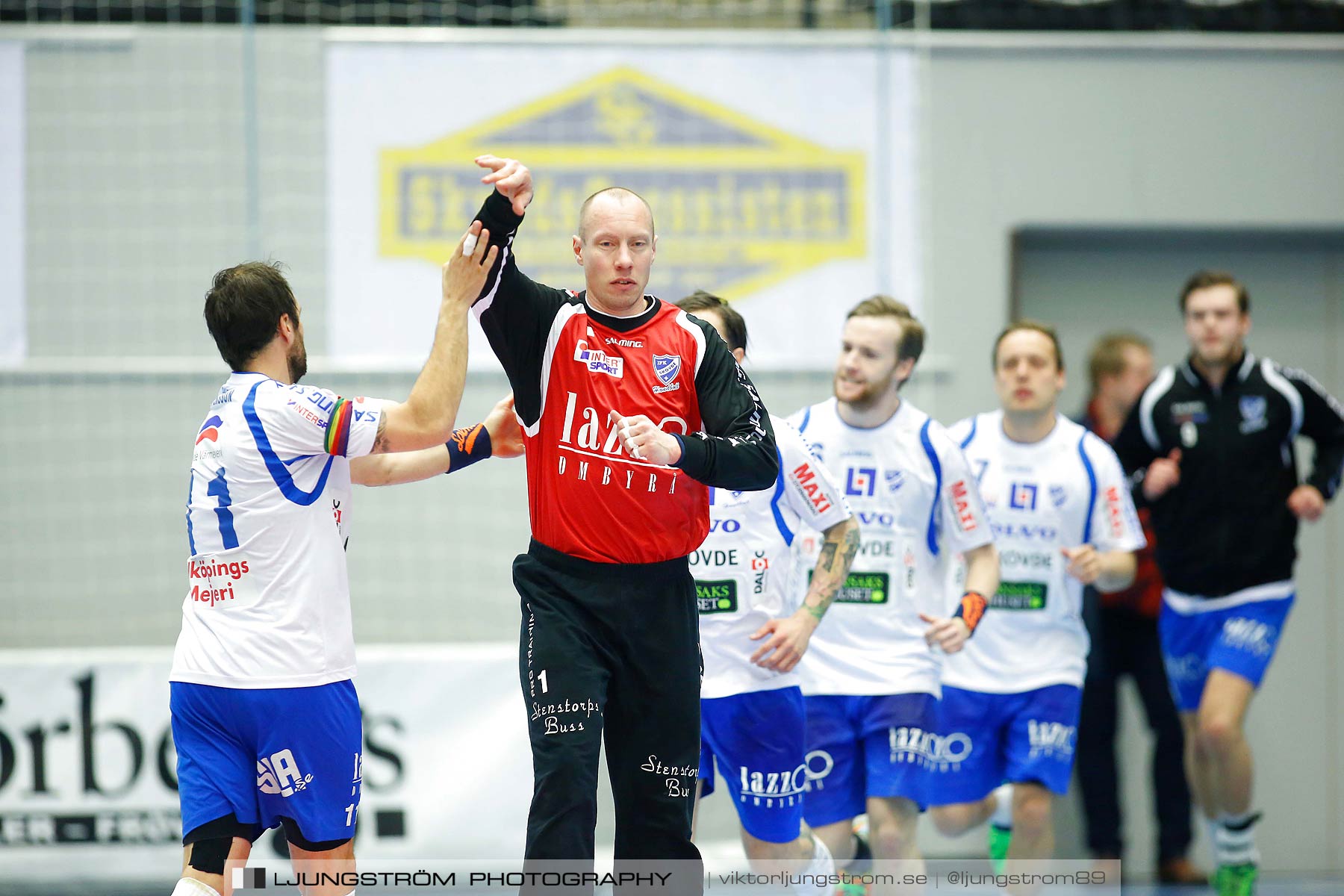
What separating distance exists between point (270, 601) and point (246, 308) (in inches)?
32.6

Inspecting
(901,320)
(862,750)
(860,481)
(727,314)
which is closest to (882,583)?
(860,481)

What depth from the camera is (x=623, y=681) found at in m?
3.49

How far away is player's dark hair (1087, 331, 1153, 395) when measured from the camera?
7336mm

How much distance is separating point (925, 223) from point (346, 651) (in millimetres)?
4758

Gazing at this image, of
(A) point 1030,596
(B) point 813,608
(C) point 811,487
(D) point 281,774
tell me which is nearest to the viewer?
(D) point 281,774

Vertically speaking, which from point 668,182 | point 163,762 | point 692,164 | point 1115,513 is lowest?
point 163,762

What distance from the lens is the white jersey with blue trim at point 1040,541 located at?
5418 millimetres

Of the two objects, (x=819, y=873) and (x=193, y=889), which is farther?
(x=819, y=873)

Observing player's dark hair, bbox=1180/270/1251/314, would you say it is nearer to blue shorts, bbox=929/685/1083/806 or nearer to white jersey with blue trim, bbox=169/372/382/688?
blue shorts, bbox=929/685/1083/806

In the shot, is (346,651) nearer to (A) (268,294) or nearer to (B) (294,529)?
(B) (294,529)

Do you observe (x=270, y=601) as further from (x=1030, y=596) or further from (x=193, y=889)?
(x=1030, y=596)

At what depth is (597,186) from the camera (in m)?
7.29

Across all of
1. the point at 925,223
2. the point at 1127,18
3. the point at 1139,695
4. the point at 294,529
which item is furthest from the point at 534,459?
the point at 1127,18

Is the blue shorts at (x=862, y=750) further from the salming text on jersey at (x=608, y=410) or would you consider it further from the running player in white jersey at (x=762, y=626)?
the salming text on jersey at (x=608, y=410)
